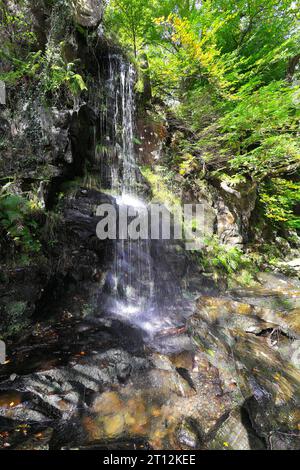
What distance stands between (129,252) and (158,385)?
9.75 feet

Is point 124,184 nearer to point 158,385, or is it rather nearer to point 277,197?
point 158,385

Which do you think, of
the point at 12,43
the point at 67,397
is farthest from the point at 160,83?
the point at 67,397

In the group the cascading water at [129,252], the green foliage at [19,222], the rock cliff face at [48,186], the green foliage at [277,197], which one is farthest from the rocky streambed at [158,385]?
the green foliage at [277,197]

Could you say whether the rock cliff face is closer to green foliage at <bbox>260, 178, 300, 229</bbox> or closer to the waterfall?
the waterfall

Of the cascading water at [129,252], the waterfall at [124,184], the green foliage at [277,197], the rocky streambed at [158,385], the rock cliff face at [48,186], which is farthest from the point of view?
the green foliage at [277,197]

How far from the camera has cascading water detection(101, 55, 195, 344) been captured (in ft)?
16.3

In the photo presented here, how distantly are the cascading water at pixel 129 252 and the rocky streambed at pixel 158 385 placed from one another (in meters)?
0.54

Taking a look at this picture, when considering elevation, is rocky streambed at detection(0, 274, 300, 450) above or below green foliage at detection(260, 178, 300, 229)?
below

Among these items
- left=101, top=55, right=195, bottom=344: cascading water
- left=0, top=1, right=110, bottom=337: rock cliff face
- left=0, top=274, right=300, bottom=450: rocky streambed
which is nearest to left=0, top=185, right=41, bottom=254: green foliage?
left=0, top=1, right=110, bottom=337: rock cliff face

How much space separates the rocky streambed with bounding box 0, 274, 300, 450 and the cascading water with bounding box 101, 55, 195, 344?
540 millimetres

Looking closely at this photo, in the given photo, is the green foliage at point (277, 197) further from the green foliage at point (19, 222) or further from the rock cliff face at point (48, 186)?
the green foliage at point (19, 222)

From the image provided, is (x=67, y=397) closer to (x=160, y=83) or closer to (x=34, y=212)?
(x=34, y=212)

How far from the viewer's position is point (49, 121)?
16.7ft

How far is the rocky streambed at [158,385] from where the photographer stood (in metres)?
2.28
